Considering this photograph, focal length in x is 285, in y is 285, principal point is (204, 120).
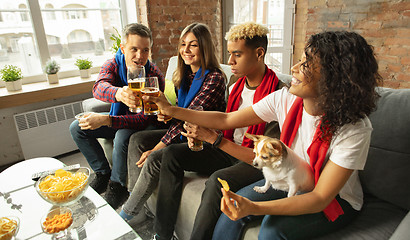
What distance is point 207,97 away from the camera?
1.72 metres

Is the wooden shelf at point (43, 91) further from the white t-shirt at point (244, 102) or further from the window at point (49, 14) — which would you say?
the white t-shirt at point (244, 102)

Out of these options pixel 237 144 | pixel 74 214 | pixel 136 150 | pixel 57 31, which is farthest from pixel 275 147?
pixel 57 31

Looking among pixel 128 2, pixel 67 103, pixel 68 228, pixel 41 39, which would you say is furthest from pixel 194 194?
pixel 128 2

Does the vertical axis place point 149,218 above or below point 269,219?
below

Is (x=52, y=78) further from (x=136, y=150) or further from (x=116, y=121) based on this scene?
(x=136, y=150)

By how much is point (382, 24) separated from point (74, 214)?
2.79 m

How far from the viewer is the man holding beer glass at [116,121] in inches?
72.8

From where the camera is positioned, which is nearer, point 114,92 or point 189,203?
point 189,203

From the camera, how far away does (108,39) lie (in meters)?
3.30

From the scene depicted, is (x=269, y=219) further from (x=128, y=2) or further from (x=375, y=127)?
(x=128, y=2)

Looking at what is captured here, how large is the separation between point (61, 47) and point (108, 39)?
1.69ft

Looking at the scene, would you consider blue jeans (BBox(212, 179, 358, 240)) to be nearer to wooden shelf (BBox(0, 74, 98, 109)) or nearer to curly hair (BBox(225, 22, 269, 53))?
curly hair (BBox(225, 22, 269, 53))

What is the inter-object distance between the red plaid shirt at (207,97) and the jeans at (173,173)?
16 cm

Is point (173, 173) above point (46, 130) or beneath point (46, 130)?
above
